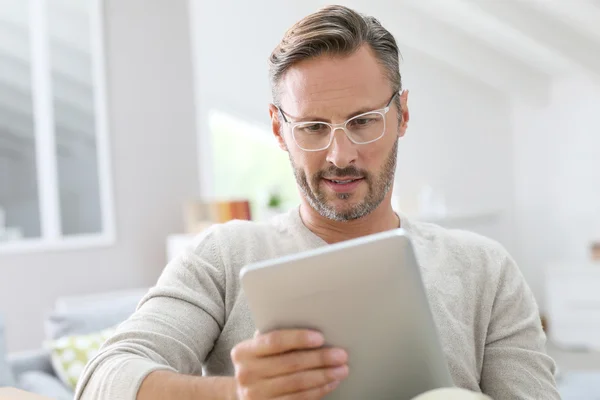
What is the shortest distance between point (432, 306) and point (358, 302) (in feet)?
1.53

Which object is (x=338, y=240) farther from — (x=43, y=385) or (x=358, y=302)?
(x=43, y=385)

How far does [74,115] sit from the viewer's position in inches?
186

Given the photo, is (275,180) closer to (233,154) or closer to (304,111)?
(233,154)

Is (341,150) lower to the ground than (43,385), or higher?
higher

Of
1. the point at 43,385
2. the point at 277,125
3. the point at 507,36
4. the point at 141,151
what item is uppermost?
the point at 507,36

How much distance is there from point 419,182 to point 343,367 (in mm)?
7113

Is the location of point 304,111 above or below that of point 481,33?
below

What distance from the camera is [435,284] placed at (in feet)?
4.91

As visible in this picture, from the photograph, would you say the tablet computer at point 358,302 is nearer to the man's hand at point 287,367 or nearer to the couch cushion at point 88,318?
the man's hand at point 287,367

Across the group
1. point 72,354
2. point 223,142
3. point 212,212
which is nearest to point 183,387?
point 72,354

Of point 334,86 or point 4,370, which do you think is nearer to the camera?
point 334,86

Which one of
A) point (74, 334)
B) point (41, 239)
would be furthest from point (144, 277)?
point (74, 334)

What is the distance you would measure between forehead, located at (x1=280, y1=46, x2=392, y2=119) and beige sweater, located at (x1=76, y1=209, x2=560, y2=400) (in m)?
0.26

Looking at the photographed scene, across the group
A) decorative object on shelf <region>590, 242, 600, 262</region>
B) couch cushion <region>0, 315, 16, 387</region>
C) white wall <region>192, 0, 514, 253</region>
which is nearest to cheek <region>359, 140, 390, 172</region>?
couch cushion <region>0, 315, 16, 387</region>
